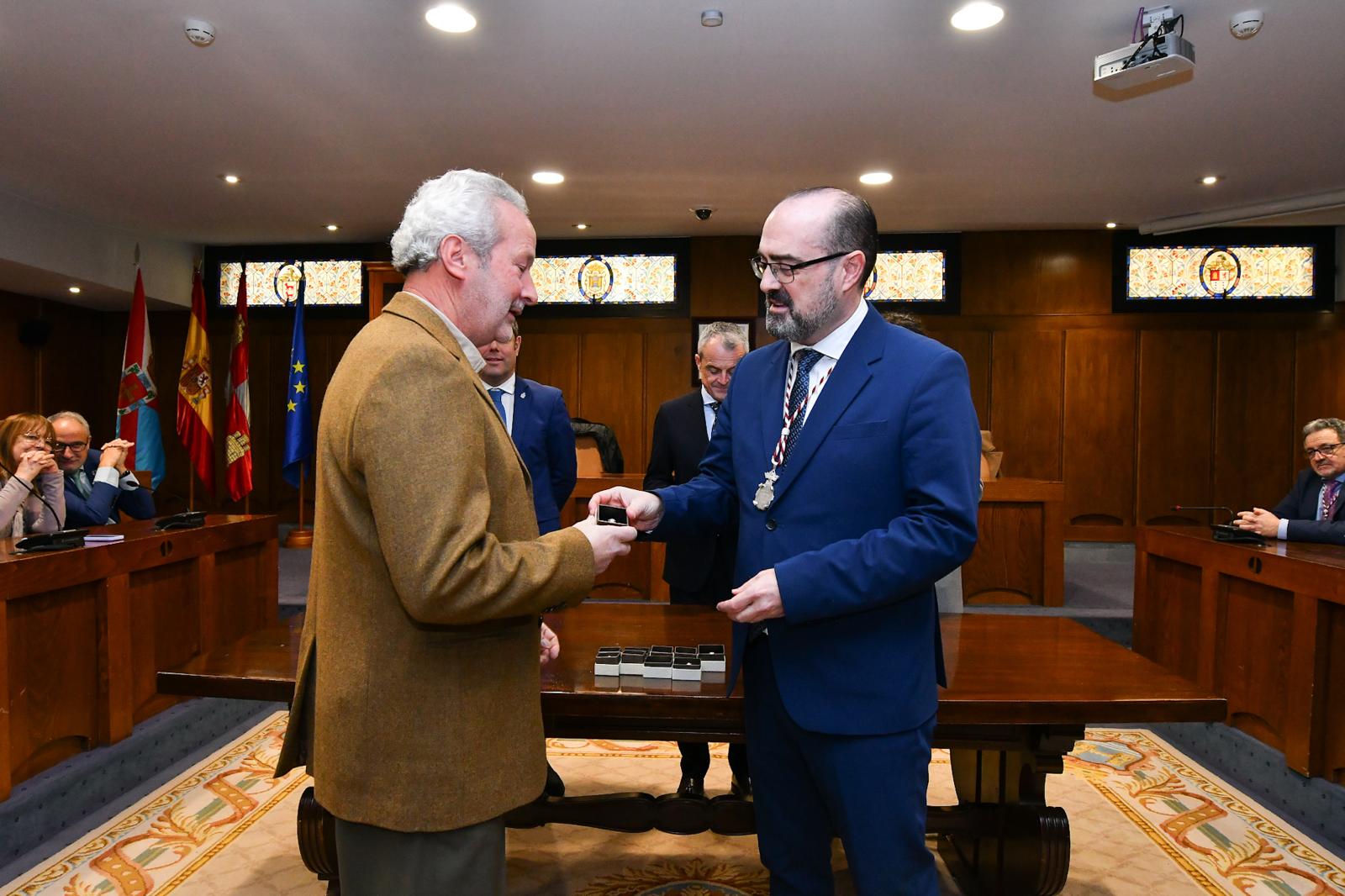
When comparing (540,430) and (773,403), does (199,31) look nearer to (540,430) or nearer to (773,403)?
(540,430)

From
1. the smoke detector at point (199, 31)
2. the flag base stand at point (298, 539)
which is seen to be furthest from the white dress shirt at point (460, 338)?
the flag base stand at point (298, 539)

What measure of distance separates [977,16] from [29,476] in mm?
4355

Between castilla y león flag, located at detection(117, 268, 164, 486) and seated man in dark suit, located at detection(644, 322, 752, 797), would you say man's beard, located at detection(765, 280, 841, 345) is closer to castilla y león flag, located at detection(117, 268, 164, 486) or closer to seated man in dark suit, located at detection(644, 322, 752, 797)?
seated man in dark suit, located at detection(644, 322, 752, 797)

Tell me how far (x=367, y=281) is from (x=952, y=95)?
6047 mm

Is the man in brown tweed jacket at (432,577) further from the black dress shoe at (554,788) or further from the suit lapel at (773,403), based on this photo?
the black dress shoe at (554,788)

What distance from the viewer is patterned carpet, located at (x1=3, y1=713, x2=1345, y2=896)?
2658 millimetres

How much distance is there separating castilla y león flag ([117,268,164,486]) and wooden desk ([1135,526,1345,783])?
710cm

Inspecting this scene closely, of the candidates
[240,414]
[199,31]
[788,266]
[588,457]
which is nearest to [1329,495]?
[788,266]

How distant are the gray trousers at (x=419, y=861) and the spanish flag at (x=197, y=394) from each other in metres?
7.31

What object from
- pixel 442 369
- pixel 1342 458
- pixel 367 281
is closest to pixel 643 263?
pixel 367 281

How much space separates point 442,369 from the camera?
3.90 feet

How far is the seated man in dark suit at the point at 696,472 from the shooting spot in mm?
3131

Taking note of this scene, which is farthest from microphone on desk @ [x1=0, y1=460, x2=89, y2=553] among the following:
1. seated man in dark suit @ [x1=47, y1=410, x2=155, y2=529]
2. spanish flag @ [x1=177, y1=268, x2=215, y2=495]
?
spanish flag @ [x1=177, y1=268, x2=215, y2=495]

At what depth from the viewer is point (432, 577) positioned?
43.9 inches
